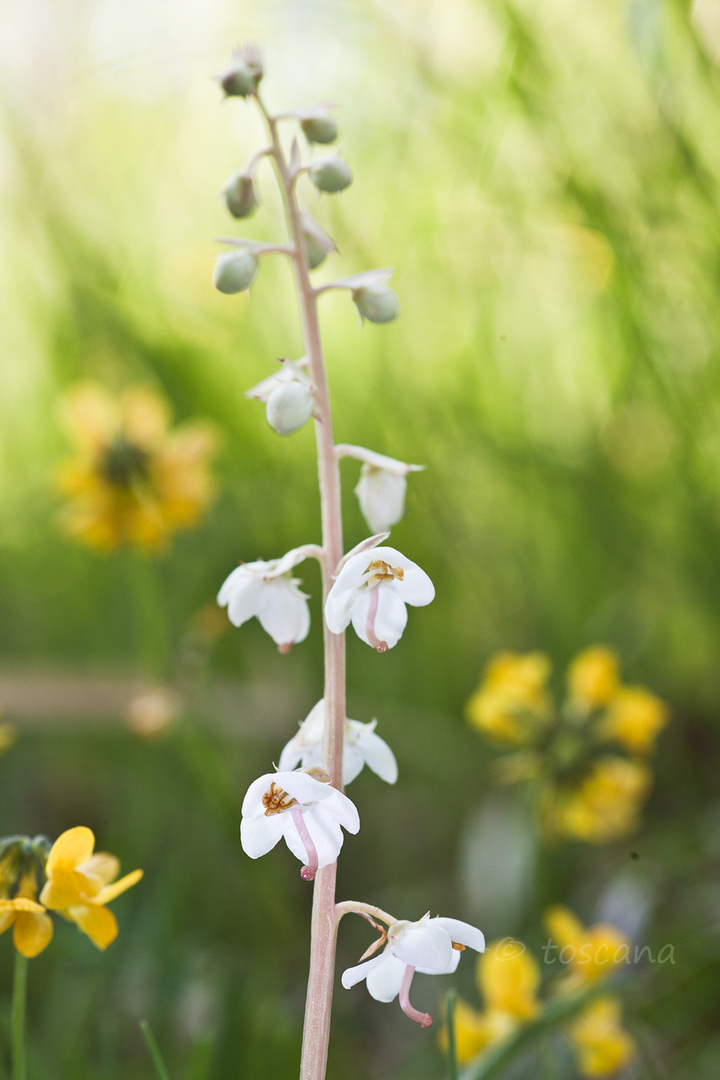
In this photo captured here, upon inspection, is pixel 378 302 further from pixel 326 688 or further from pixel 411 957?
pixel 411 957

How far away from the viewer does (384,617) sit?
27.7 inches

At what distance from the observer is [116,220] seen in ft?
9.66

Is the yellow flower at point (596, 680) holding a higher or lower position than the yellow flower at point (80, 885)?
lower

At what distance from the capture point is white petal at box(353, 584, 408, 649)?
69 centimetres

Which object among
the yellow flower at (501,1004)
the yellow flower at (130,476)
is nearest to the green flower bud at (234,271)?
the yellow flower at (501,1004)

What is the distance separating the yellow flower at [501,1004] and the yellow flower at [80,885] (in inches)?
21.6

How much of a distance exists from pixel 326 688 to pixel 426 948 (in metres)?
0.21

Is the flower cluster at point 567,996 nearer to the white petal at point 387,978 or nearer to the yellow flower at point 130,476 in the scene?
the white petal at point 387,978

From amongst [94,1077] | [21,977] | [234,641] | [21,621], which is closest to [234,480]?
[234,641]

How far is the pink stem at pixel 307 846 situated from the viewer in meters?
0.64

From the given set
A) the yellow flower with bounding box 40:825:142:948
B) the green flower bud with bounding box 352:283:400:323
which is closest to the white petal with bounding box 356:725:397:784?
the yellow flower with bounding box 40:825:142:948

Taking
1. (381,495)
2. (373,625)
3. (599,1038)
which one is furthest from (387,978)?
(599,1038)

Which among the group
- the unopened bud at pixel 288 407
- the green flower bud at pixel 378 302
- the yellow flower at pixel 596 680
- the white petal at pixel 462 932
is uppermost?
the green flower bud at pixel 378 302

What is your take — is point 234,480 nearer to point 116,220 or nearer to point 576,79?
point 116,220
